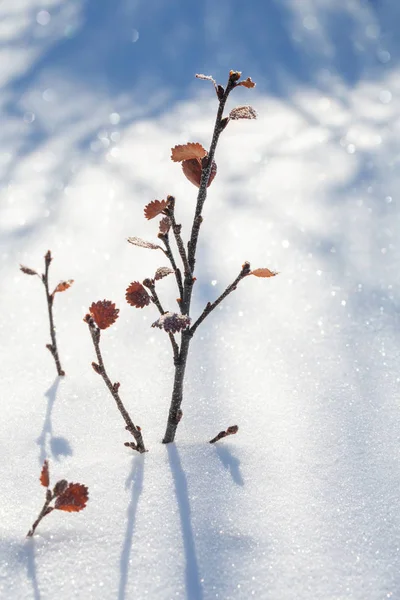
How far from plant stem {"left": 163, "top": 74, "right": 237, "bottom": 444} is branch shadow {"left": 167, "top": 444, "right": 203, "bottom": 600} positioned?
0.26ft

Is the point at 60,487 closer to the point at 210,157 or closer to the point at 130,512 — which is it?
the point at 130,512

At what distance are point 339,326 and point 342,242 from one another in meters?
0.55

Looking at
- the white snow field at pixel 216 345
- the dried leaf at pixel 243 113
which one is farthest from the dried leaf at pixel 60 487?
the dried leaf at pixel 243 113

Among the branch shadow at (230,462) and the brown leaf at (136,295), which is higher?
the brown leaf at (136,295)

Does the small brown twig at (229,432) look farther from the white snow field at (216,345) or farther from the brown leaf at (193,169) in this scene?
the brown leaf at (193,169)

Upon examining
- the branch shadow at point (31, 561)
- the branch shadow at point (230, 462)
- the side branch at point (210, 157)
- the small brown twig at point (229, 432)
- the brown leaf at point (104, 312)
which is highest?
the side branch at point (210, 157)

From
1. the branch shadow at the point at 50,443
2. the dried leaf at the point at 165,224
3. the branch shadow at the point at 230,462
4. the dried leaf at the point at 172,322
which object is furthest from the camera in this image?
the branch shadow at the point at 50,443

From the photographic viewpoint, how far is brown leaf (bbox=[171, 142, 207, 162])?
46.3 inches

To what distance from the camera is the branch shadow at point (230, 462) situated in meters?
1.38

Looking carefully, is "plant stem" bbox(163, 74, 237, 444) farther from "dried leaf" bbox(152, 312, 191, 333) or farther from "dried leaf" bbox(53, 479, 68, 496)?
"dried leaf" bbox(53, 479, 68, 496)

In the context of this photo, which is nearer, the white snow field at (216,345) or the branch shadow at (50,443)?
the white snow field at (216,345)

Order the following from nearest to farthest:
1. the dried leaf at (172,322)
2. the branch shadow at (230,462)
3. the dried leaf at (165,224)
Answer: the dried leaf at (172,322)
the dried leaf at (165,224)
the branch shadow at (230,462)

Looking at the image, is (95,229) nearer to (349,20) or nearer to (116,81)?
(116,81)

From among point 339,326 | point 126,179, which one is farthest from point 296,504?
point 126,179
